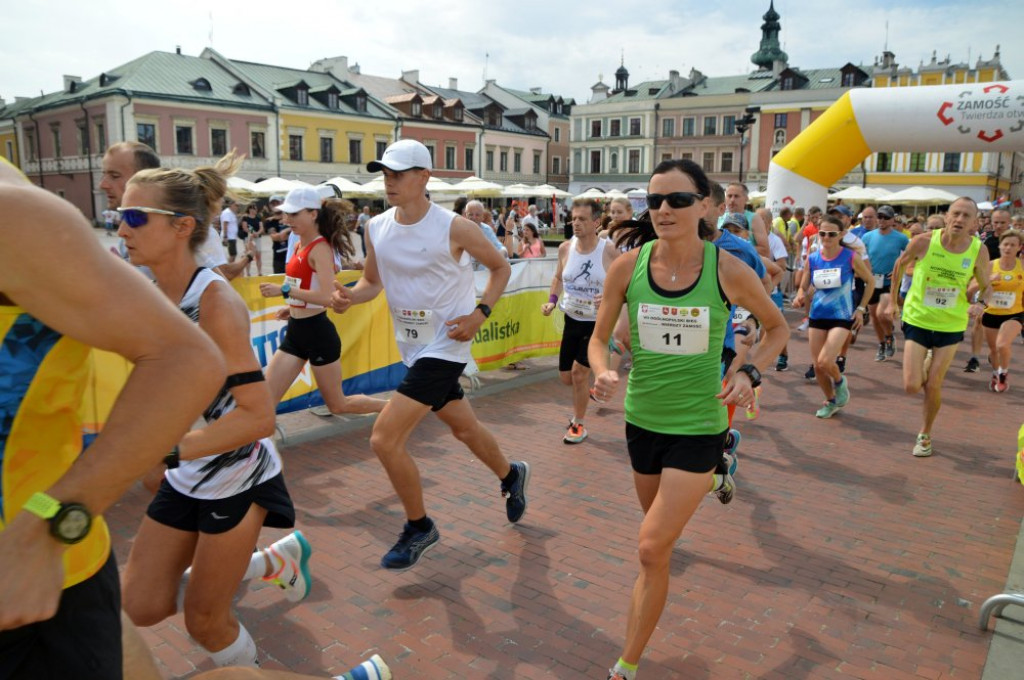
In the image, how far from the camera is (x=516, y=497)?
494cm

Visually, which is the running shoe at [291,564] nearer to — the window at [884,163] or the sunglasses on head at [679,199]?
the sunglasses on head at [679,199]

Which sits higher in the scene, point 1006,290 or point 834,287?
point 834,287

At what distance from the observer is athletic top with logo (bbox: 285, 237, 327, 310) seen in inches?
225

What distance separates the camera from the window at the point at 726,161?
69.0 m

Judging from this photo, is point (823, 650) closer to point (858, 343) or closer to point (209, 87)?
point (858, 343)

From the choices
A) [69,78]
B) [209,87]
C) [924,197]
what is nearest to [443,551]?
[924,197]

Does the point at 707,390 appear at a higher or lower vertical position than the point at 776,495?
higher

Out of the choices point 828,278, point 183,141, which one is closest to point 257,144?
point 183,141

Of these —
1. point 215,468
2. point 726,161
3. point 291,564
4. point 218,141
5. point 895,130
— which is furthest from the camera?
point 726,161

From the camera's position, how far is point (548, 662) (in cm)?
344

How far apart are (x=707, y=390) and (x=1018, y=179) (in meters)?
89.7

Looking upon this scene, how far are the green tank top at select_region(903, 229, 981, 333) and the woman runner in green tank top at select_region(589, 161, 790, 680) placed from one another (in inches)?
157

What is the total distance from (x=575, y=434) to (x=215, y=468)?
4445 millimetres

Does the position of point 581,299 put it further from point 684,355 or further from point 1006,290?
point 1006,290
